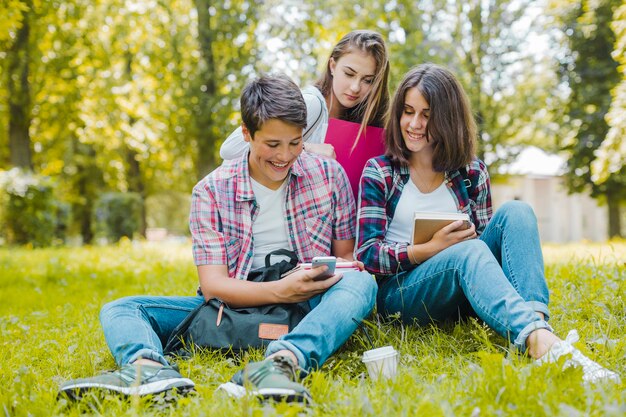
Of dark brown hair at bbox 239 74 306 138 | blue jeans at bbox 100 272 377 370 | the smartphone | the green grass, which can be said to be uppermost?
dark brown hair at bbox 239 74 306 138

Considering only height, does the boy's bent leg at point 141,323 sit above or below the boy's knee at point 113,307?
below

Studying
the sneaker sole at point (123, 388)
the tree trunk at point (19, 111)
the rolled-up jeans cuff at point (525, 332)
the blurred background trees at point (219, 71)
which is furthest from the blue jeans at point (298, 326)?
the tree trunk at point (19, 111)

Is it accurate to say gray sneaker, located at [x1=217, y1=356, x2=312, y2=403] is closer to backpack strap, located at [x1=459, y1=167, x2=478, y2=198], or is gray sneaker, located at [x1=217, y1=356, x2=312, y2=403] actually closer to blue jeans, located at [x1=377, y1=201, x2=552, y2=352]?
blue jeans, located at [x1=377, y1=201, x2=552, y2=352]

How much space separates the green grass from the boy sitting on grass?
0.18m

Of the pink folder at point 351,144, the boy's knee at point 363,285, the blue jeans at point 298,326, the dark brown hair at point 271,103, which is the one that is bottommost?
the blue jeans at point 298,326

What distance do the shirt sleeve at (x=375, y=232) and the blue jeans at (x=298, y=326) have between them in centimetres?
19

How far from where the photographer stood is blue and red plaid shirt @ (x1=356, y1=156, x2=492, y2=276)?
2938 millimetres

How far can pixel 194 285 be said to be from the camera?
5.26 m

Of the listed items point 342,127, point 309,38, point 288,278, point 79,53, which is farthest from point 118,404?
point 79,53

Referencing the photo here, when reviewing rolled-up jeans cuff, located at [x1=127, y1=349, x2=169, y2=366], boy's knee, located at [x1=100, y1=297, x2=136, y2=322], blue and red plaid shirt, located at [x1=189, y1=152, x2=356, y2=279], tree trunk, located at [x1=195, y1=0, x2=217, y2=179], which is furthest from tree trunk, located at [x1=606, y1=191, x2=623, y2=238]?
rolled-up jeans cuff, located at [x1=127, y1=349, x2=169, y2=366]

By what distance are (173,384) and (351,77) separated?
2.13 meters

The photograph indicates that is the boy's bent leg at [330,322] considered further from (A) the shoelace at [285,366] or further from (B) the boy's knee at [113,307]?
(B) the boy's knee at [113,307]

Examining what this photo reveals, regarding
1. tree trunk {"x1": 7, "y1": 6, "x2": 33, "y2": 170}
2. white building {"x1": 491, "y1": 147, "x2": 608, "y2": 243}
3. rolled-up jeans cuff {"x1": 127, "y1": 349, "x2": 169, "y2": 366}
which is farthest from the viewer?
white building {"x1": 491, "y1": 147, "x2": 608, "y2": 243}

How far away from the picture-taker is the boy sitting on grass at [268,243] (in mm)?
2412
